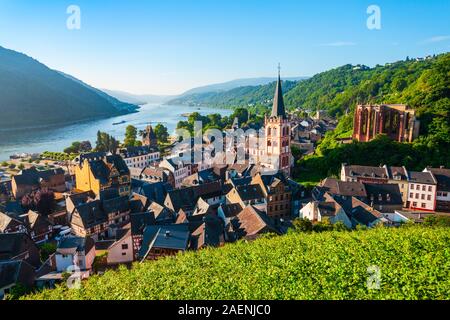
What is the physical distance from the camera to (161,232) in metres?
26.2

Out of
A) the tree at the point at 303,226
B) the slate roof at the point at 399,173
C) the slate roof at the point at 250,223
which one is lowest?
the slate roof at the point at 250,223

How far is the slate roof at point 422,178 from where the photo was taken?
134 feet

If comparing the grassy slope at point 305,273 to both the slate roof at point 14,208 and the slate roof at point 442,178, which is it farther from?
the slate roof at point 14,208

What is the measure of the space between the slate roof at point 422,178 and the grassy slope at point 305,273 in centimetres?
2870

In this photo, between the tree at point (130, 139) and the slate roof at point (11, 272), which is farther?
the tree at point (130, 139)

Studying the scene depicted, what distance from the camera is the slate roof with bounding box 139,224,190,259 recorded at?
81.8ft

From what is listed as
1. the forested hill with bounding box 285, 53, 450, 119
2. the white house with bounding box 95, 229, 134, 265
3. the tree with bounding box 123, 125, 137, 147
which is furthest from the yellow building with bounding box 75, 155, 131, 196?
the forested hill with bounding box 285, 53, 450, 119

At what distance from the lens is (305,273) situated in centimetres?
1330

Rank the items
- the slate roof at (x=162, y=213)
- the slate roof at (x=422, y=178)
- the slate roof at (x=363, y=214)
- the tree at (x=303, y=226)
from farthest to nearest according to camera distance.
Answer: the slate roof at (x=422, y=178) → the slate roof at (x=162, y=213) → the slate roof at (x=363, y=214) → the tree at (x=303, y=226)

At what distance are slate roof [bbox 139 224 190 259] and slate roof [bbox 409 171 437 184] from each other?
32.4 meters

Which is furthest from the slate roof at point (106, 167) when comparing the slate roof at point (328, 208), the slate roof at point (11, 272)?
the slate roof at point (328, 208)

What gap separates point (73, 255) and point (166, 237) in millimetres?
8562
